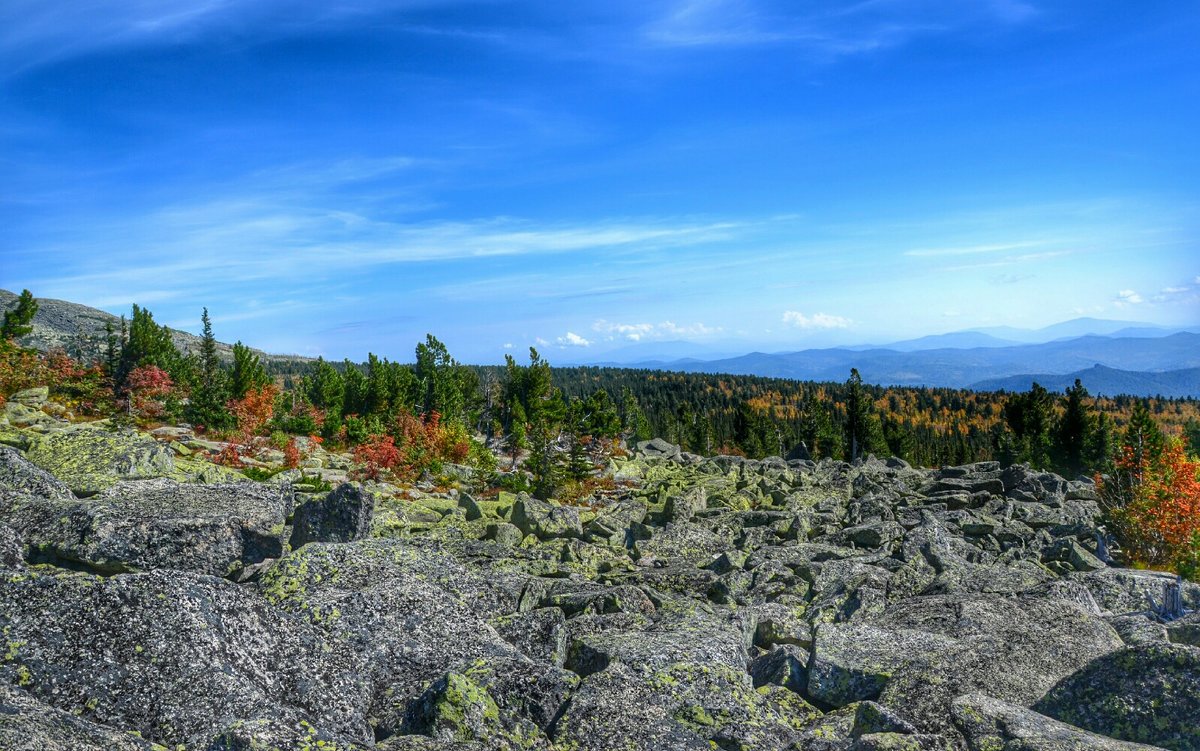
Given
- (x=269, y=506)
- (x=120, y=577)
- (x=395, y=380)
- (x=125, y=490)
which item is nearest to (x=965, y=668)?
(x=120, y=577)

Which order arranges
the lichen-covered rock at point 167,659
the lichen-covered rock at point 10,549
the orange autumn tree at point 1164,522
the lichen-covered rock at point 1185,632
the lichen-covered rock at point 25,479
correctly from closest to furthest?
1. the lichen-covered rock at point 167,659
2. the lichen-covered rock at point 10,549
3. the lichen-covered rock at point 1185,632
4. the lichen-covered rock at point 25,479
5. the orange autumn tree at point 1164,522

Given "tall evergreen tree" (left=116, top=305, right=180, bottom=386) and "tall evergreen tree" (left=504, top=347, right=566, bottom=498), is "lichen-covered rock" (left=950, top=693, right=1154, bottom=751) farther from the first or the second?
"tall evergreen tree" (left=116, top=305, right=180, bottom=386)

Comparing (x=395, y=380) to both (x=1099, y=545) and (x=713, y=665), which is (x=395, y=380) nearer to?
(x=1099, y=545)

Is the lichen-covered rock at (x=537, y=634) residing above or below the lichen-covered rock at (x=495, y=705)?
below

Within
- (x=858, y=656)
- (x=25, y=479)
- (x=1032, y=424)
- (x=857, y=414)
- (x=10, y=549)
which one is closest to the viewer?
(x=10, y=549)

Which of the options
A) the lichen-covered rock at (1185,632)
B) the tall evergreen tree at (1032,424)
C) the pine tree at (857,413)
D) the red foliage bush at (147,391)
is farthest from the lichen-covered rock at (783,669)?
the tall evergreen tree at (1032,424)

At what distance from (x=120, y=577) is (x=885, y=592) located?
14.7 metres

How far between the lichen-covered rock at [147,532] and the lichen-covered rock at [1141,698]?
11.6 metres

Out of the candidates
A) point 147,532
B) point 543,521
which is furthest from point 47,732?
point 543,521

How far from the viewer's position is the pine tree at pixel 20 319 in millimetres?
→ 75438

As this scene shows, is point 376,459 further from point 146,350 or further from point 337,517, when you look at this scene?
point 146,350

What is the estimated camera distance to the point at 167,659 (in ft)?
22.3

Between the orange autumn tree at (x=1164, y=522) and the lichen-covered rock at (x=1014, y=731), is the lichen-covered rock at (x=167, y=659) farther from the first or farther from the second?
the orange autumn tree at (x=1164, y=522)

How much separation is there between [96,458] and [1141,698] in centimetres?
2035
